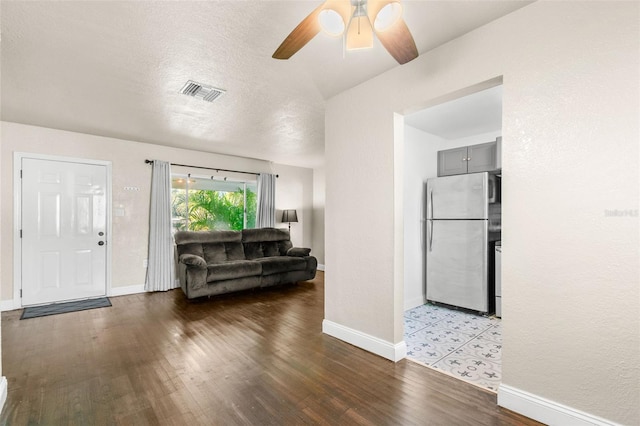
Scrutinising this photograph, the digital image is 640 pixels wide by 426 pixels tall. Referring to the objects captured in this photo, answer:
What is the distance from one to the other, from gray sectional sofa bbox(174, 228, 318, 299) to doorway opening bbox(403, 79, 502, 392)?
7.21ft

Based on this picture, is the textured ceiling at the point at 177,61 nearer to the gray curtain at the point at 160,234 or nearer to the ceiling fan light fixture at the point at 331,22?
the ceiling fan light fixture at the point at 331,22

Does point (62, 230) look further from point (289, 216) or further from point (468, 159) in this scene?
point (468, 159)

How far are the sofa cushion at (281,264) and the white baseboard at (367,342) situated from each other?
2046 millimetres

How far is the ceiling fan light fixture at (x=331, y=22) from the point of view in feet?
4.59

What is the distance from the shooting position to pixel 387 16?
1374mm

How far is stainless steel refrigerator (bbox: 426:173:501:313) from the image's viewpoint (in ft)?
11.6

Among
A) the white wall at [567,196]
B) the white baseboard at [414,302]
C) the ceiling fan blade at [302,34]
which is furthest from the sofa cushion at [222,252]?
the white wall at [567,196]

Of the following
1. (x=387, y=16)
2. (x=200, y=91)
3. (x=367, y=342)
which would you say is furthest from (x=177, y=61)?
(x=367, y=342)

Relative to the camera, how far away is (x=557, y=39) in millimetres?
1657

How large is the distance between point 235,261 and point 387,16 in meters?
4.32

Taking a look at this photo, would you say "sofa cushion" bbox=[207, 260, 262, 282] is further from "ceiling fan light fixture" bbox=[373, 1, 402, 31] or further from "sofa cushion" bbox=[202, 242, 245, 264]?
"ceiling fan light fixture" bbox=[373, 1, 402, 31]

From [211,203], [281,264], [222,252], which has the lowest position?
[281,264]

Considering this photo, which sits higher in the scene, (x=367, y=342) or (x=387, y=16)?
(x=387, y=16)

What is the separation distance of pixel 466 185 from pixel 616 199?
2.26 metres
